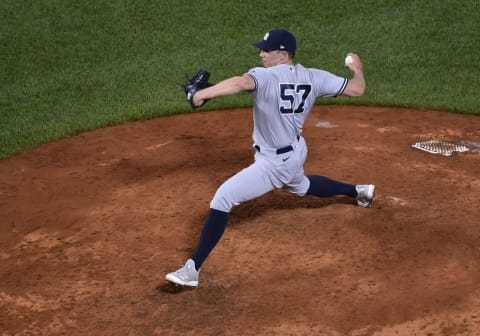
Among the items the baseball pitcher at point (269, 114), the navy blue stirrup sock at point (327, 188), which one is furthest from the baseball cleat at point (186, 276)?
the navy blue stirrup sock at point (327, 188)

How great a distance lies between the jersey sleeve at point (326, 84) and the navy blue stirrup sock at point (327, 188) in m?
0.92

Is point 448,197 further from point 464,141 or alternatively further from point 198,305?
point 198,305

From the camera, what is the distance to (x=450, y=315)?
605 centimetres

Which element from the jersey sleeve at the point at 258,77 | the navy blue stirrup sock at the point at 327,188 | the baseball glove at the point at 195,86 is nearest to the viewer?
the baseball glove at the point at 195,86

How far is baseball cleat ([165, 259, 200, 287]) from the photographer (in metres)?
6.45

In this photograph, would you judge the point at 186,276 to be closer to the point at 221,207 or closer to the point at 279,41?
the point at 221,207

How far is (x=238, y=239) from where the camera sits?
730 cm

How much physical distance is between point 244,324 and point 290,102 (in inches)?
72.5

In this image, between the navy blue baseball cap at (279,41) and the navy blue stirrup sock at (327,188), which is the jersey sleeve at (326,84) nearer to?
the navy blue baseball cap at (279,41)

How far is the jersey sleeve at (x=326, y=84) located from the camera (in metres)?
6.96

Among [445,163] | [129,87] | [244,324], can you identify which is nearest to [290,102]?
[244,324]

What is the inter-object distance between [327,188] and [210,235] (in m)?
1.50

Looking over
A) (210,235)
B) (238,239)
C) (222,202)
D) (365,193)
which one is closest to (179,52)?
(365,193)

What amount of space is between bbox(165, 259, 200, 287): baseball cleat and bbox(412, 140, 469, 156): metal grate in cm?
375
